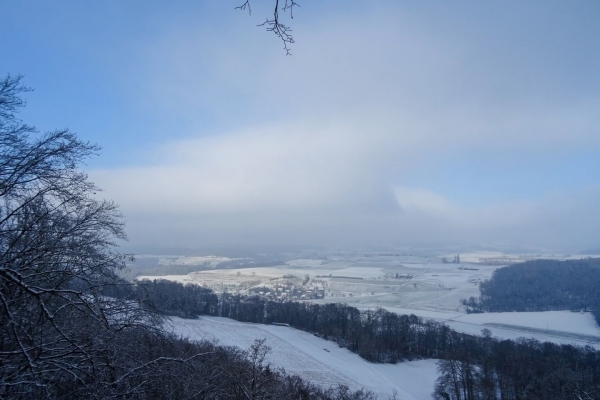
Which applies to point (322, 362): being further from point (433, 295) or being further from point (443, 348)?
point (433, 295)

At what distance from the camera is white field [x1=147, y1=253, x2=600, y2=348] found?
105 ft

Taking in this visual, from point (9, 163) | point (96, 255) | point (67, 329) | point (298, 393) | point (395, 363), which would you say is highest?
point (9, 163)

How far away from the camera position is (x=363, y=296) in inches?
1870

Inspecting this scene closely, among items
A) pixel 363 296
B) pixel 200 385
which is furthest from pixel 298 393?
pixel 363 296

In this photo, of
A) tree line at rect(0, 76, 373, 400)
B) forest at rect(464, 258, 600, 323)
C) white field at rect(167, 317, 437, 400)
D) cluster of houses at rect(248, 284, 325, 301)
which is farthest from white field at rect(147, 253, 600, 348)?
tree line at rect(0, 76, 373, 400)

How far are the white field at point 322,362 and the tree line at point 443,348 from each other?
1343mm

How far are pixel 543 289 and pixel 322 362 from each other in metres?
41.7

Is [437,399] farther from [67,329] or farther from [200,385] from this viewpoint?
[67,329]

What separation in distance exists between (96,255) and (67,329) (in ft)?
3.13

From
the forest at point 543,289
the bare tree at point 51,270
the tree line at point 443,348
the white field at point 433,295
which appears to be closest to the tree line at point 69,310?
the bare tree at point 51,270

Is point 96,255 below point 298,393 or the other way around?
the other way around

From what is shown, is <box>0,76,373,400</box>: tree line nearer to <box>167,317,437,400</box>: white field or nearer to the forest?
<box>167,317,437,400</box>: white field

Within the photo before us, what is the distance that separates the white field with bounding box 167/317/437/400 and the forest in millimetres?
21009

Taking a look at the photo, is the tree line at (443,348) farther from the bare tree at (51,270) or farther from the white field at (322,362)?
the bare tree at (51,270)
